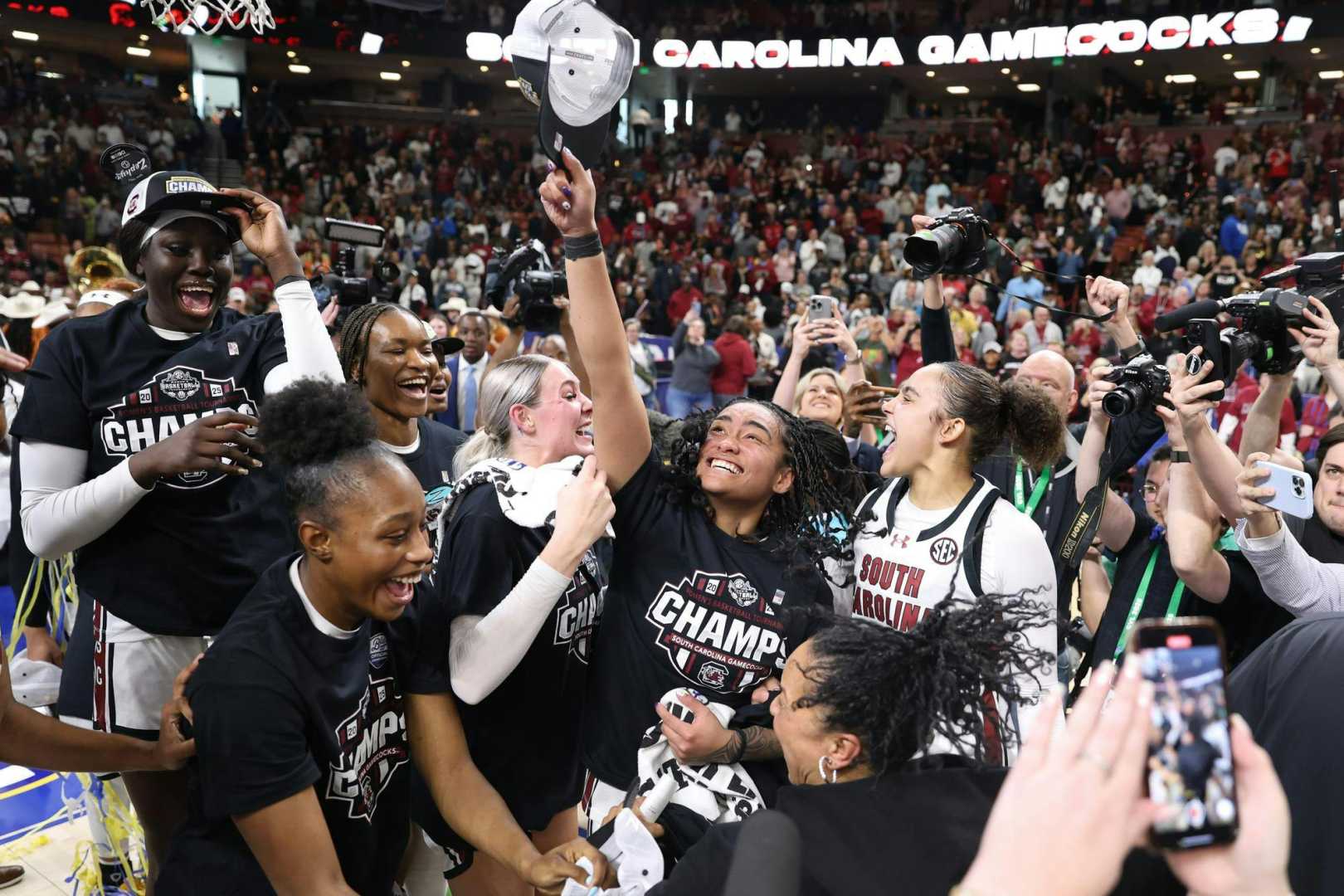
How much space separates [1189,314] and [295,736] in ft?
9.11

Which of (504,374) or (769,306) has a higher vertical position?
(504,374)

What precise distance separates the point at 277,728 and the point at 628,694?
30.4 inches

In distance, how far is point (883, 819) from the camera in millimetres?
1301

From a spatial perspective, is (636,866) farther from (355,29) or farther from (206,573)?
(355,29)

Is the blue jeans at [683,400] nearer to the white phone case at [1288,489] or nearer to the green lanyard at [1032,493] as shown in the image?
the green lanyard at [1032,493]

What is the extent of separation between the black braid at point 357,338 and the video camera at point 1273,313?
7.47 ft

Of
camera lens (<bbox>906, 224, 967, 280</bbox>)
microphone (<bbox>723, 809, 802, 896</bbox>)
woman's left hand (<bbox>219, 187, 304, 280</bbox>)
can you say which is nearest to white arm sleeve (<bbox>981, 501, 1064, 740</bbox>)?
camera lens (<bbox>906, 224, 967, 280</bbox>)

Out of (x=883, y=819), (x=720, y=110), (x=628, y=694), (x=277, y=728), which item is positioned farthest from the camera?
(x=720, y=110)

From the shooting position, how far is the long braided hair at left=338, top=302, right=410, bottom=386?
3.04m

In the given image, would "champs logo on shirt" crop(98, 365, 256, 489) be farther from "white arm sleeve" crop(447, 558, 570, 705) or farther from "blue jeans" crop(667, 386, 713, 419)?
"blue jeans" crop(667, 386, 713, 419)

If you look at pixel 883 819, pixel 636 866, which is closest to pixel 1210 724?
pixel 883 819

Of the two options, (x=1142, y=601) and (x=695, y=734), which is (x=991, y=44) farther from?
(x=695, y=734)

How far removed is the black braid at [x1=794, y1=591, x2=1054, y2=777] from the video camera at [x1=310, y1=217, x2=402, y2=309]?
239 cm

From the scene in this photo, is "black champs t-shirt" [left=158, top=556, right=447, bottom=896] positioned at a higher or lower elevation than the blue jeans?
higher
